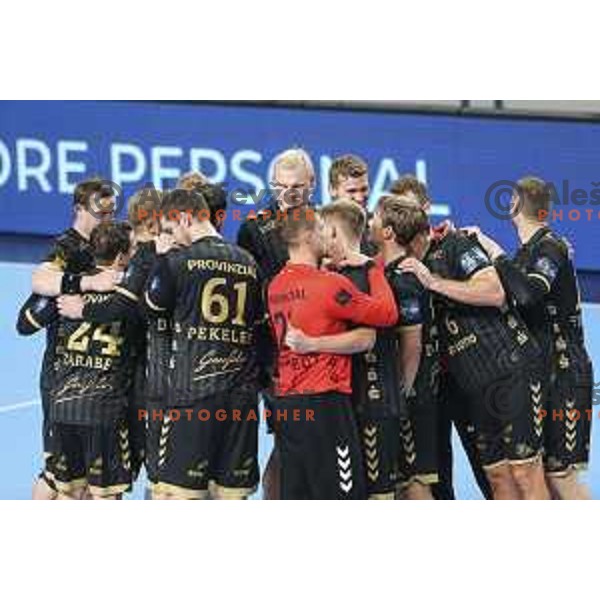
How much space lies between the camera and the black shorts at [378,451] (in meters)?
7.45

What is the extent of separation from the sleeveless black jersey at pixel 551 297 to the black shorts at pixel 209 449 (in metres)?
1.49

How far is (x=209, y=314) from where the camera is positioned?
7.43 m

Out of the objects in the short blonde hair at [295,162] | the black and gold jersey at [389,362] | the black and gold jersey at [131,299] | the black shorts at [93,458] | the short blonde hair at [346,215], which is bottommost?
the black shorts at [93,458]

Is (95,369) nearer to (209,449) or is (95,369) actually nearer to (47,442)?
(47,442)

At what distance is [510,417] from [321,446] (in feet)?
3.83

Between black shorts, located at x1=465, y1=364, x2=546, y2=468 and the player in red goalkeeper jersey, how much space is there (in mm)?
891

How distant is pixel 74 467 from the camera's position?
315 inches

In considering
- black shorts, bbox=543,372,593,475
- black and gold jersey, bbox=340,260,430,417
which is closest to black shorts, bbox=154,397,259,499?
black and gold jersey, bbox=340,260,430,417

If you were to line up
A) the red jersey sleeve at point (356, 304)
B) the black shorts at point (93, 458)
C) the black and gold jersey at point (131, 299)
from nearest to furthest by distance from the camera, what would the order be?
1. the red jersey sleeve at point (356, 304)
2. the black and gold jersey at point (131, 299)
3. the black shorts at point (93, 458)

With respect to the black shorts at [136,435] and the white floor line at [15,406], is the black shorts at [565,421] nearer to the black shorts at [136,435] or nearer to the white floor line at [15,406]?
the black shorts at [136,435]

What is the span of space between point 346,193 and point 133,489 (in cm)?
190

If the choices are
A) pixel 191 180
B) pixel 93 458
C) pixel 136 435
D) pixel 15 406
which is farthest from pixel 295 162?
pixel 15 406

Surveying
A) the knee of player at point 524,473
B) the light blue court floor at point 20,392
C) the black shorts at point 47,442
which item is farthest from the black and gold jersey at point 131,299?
the knee of player at point 524,473
